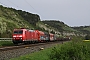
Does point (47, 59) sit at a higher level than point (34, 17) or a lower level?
lower

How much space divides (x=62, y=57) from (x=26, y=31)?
26.3m

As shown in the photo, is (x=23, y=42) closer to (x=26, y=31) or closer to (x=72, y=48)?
(x=26, y=31)

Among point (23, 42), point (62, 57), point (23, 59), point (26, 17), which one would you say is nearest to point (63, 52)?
point (62, 57)

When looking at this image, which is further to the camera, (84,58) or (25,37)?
(25,37)

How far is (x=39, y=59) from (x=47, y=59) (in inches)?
22.5

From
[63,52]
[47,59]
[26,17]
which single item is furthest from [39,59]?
[26,17]

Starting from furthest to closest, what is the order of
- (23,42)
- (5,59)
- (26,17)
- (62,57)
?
(26,17) < (23,42) < (5,59) < (62,57)

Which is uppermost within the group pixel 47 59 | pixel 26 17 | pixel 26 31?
pixel 26 17

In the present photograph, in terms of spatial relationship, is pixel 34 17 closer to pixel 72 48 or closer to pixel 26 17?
pixel 26 17

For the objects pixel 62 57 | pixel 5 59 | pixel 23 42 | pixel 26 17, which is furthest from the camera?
pixel 26 17

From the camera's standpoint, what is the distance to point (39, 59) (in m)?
15.6

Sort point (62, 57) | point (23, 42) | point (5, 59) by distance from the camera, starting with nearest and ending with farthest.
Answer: point (62, 57) → point (5, 59) → point (23, 42)

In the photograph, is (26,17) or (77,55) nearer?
(77,55)

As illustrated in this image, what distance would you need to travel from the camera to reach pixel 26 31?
4022 cm
